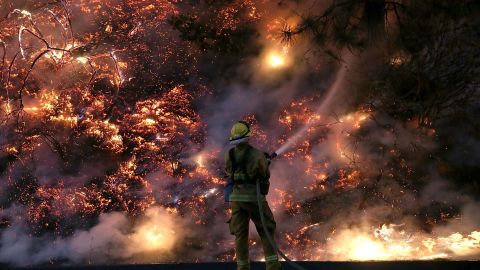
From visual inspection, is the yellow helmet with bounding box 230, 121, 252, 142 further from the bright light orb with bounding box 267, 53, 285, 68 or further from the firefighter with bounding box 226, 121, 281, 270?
the bright light orb with bounding box 267, 53, 285, 68

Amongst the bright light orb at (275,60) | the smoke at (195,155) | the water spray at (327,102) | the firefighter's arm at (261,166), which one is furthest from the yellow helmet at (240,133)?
the bright light orb at (275,60)

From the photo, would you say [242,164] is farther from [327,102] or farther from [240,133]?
[327,102]

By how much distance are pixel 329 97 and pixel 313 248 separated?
418 cm

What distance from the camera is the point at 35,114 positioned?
10.1 metres

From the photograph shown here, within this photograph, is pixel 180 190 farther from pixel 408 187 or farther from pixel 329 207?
pixel 408 187

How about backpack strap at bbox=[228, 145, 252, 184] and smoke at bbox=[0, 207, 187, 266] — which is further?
smoke at bbox=[0, 207, 187, 266]

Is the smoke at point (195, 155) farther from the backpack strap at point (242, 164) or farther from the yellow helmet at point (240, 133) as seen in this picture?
the yellow helmet at point (240, 133)

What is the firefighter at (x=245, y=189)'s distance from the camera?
473cm

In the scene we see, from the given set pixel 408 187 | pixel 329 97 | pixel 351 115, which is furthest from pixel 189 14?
pixel 408 187

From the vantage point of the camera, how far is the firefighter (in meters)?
4.73

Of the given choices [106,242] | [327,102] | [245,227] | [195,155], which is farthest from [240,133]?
[327,102]

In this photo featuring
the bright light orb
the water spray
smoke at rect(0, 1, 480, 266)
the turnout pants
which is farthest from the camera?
the bright light orb

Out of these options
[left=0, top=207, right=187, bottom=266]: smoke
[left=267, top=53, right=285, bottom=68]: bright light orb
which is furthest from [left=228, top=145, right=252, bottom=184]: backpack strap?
[left=267, top=53, right=285, bottom=68]: bright light orb

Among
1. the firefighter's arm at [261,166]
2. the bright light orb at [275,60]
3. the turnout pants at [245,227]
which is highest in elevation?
the bright light orb at [275,60]
